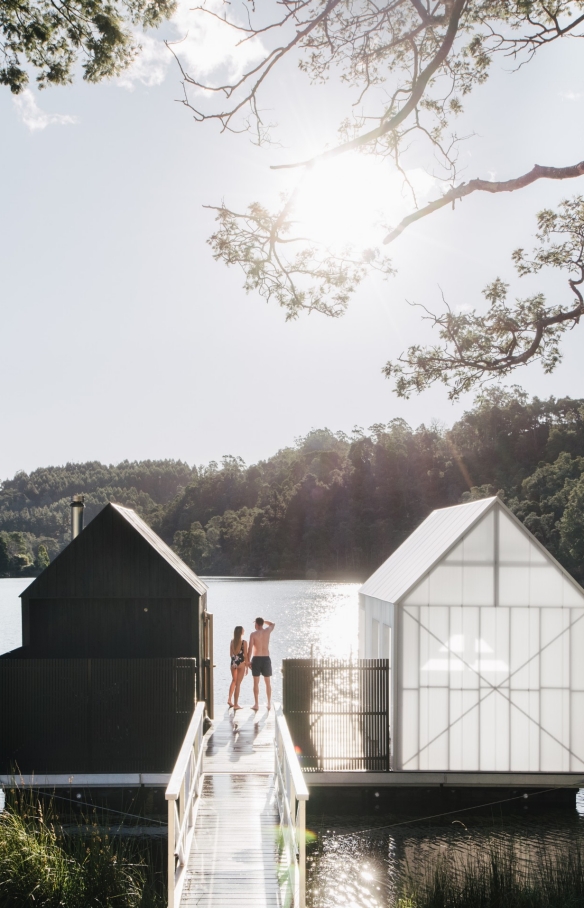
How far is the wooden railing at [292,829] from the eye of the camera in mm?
8742

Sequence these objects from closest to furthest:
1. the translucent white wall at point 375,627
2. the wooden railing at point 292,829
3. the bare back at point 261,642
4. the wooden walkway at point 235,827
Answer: the wooden railing at point 292,829
the wooden walkway at point 235,827
the translucent white wall at point 375,627
the bare back at point 261,642

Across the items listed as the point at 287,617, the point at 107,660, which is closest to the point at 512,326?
the point at 107,660

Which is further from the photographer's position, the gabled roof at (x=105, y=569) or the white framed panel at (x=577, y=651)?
the gabled roof at (x=105, y=569)

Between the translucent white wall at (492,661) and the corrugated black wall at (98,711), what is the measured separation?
3803 millimetres

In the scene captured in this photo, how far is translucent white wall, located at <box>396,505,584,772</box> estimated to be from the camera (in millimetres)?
14766

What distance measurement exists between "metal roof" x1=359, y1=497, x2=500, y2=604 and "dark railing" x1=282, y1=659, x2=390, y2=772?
1.45 metres

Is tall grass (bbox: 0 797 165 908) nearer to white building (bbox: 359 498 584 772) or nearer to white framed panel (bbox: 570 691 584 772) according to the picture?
white building (bbox: 359 498 584 772)

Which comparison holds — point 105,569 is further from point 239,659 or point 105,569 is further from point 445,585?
point 445,585

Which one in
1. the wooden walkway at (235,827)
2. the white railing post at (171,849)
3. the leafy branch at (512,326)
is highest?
the leafy branch at (512,326)

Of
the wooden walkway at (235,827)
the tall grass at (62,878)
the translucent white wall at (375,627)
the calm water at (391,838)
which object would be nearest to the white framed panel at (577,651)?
the calm water at (391,838)

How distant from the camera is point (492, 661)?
14906mm

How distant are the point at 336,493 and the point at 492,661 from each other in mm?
89182

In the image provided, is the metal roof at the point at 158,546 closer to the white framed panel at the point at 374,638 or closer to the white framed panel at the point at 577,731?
the white framed panel at the point at 374,638

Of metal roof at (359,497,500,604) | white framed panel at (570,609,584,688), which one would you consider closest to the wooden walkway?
metal roof at (359,497,500,604)
